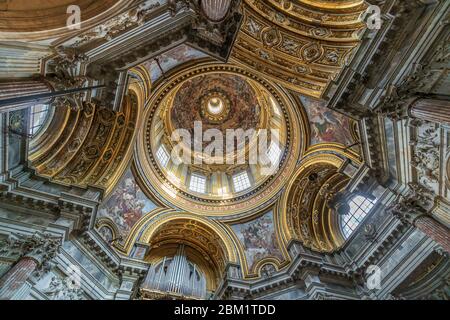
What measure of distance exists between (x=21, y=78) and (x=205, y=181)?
15768mm

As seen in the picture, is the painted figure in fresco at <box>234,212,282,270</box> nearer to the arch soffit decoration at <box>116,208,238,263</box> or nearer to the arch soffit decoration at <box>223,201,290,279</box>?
the arch soffit decoration at <box>223,201,290,279</box>

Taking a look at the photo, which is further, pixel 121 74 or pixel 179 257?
pixel 179 257

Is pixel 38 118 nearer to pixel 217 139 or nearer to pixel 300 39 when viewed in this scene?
pixel 300 39

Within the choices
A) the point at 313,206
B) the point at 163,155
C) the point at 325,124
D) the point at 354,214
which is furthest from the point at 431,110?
the point at 163,155

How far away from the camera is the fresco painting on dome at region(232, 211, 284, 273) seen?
15641 millimetres

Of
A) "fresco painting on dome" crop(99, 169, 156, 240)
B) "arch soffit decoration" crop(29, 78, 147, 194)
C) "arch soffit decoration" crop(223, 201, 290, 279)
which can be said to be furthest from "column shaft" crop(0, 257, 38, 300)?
"arch soffit decoration" crop(223, 201, 290, 279)

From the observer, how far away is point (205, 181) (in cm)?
2142

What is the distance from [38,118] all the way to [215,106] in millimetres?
15439

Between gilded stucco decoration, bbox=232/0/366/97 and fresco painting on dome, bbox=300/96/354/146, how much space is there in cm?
204

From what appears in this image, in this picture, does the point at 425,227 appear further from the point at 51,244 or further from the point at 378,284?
the point at 51,244

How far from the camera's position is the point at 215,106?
24359mm

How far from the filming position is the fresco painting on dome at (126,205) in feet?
45.2

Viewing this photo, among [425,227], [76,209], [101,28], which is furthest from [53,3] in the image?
[425,227]

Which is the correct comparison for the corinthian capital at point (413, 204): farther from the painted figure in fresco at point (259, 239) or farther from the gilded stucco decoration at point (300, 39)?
the painted figure in fresco at point (259, 239)
